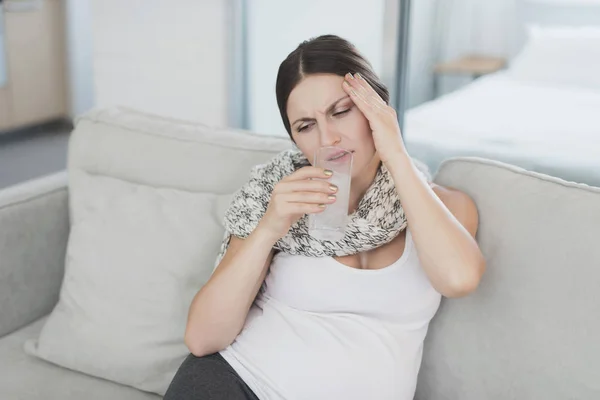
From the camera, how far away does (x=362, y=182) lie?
5.03ft

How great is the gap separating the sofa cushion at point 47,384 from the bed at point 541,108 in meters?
1.78

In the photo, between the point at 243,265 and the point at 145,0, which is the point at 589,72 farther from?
the point at 145,0

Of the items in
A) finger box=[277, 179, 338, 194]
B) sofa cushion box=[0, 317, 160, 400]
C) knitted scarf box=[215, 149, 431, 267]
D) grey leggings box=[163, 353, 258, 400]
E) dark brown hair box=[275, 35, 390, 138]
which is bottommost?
sofa cushion box=[0, 317, 160, 400]

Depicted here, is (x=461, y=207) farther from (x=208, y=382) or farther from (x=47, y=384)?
(x=47, y=384)

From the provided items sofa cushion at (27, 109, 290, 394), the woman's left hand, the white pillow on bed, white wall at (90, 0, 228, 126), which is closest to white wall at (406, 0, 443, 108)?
the white pillow on bed

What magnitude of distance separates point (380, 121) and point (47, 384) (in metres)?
0.95

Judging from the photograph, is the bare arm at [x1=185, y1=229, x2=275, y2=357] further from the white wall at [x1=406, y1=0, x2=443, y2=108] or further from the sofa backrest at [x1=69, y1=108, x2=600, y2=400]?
the white wall at [x1=406, y1=0, x2=443, y2=108]

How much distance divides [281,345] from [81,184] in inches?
28.5

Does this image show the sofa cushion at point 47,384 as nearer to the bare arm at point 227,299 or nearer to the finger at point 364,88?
the bare arm at point 227,299

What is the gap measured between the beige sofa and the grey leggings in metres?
0.29

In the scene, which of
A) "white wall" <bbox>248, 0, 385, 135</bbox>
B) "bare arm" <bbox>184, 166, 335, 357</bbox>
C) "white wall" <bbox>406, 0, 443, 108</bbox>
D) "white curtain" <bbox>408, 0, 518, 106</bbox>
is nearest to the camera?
"bare arm" <bbox>184, 166, 335, 357</bbox>

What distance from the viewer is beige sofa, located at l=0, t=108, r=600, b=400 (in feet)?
4.51

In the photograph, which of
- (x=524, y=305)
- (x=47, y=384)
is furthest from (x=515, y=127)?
(x=47, y=384)

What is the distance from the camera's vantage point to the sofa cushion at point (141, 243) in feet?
5.59
